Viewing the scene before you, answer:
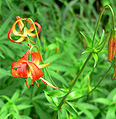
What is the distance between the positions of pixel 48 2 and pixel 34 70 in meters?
1.01

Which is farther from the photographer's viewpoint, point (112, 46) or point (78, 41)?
point (78, 41)

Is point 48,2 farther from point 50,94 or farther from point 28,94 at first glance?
point 50,94

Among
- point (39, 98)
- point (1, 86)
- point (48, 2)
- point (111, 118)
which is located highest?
point (48, 2)

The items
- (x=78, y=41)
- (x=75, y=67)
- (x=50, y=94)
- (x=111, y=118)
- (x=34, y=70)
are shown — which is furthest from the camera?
(x=78, y=41)

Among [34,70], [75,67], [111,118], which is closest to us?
[34,70]

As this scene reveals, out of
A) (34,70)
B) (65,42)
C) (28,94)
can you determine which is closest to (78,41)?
(65,42)

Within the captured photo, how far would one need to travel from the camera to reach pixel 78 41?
240 centimetres

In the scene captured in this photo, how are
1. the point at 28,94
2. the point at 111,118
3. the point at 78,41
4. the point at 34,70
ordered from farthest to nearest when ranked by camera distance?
the point at 78,41
the point at 28,94
the point at 111,118
the point at 34,70

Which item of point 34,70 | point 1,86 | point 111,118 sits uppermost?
point 34,70

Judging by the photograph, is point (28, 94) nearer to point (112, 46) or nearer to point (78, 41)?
point (112, 46)

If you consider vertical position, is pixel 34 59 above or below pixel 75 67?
above

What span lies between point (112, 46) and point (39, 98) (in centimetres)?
67

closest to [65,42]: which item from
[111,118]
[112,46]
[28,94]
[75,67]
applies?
[75,67]

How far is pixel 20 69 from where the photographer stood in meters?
0.85
